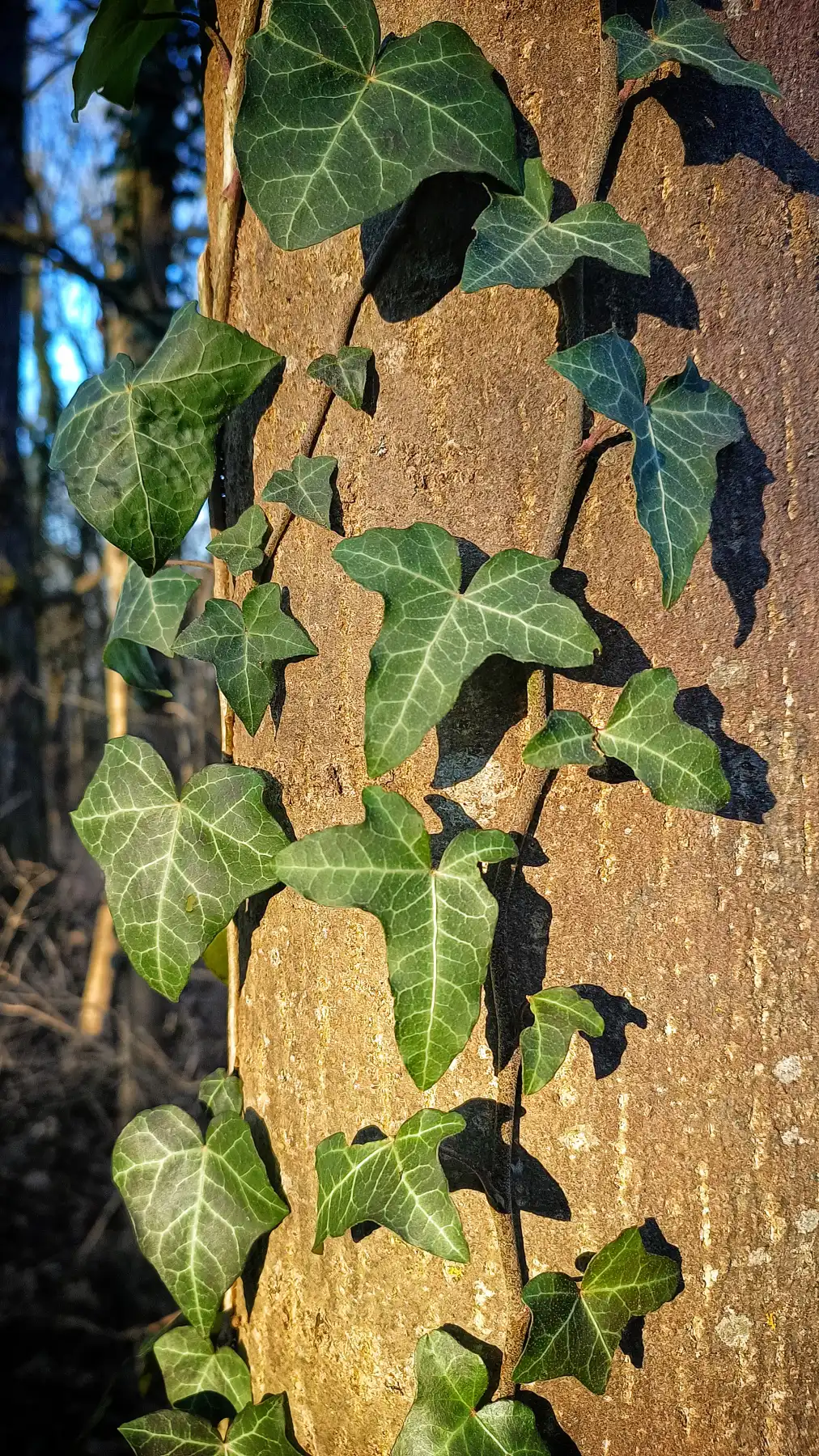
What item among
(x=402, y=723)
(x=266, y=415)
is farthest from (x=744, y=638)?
(x=266, y=415)

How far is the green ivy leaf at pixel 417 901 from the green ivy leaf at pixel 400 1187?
0.07 m

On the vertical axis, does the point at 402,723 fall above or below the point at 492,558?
below

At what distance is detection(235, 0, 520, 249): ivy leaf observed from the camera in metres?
0.55

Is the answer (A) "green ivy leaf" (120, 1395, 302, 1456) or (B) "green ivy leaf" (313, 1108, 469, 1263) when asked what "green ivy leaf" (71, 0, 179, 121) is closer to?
(B) "green ivy leaf" (313, 1108, 469, 1263)

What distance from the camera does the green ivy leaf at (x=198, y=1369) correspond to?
2.42 ft

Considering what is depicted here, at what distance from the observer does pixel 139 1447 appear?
71 cm

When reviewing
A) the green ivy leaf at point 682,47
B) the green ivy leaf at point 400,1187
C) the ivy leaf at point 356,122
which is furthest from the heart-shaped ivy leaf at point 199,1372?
the green ivy leaf at point 682,47

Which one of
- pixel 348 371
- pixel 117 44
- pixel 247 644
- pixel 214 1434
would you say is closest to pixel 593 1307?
pixel 214 1434

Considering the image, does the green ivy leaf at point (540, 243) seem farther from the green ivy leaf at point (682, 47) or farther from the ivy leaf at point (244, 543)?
the ivy leaf at point (244, 543)

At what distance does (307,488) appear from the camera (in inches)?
25.6

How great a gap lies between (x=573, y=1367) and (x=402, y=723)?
1.38 ft

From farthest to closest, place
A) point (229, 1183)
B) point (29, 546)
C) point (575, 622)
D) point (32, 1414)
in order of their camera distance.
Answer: point (29, 546) < point (32, 1414) < point (229, 1183) < point (575, 622)

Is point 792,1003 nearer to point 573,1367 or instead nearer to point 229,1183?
point 573,1367

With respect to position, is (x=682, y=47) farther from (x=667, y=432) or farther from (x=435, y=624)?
(x=435, y=624)
